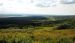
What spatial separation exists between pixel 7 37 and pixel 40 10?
0.49 meters

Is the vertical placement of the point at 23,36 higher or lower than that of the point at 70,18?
lower

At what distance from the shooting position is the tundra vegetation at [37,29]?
6.32ft

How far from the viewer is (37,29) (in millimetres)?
1970

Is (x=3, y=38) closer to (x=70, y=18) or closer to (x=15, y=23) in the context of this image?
(x=15, y=23)

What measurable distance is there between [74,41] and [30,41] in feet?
1.67

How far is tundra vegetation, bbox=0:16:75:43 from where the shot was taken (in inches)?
75.9

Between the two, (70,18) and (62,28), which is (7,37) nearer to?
(62,28)

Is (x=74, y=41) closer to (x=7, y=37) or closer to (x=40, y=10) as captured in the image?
(x=40, y=10)

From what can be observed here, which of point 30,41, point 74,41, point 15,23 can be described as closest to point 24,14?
point 15,23

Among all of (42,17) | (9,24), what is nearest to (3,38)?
(9,24)

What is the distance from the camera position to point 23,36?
194 centimetres

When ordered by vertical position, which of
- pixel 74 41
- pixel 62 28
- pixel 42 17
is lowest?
pixel 74 41

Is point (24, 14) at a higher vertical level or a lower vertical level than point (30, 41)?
higher

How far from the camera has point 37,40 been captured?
6.37ft
